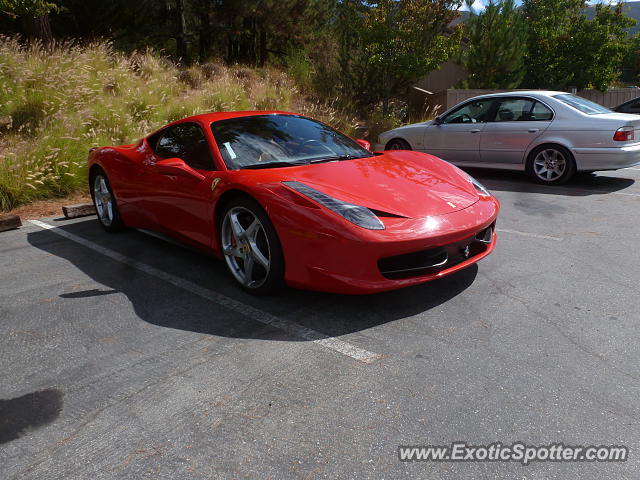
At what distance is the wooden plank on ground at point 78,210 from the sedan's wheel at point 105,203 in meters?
0.67

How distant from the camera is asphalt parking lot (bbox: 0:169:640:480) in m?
2.25

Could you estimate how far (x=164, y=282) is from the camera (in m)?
4.34

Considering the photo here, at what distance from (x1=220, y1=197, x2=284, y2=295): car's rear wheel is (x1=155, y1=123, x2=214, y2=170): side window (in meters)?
0.55

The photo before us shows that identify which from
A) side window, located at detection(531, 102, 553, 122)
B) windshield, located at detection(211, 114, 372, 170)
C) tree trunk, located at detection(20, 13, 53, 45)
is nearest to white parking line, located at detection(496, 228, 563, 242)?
windshield, located at detection(211, 114, 372, 170)

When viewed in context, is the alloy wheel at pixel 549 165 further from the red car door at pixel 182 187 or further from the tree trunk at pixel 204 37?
the tree trunk at pixel 204 37

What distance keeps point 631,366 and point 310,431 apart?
169 centimetres

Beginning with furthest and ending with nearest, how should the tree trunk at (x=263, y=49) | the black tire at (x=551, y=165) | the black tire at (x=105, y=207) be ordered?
the tree trunk at (x=263, y=49) < the black tire at (x=551, y=165) < the black tire at (x=105, y=207)

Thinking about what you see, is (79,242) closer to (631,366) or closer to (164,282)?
(164,282)

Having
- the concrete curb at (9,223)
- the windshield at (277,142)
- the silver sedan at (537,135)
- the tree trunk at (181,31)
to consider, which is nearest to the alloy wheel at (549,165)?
the silver sedan at (537,135)

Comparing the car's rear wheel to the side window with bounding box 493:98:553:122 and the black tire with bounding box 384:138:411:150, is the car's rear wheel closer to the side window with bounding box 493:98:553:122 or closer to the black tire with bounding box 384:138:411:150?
the side window with bounding box 493:98:553:122

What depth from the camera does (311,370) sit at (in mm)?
2889

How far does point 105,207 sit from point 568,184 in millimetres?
6219

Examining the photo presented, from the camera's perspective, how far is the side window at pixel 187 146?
4.45 meters

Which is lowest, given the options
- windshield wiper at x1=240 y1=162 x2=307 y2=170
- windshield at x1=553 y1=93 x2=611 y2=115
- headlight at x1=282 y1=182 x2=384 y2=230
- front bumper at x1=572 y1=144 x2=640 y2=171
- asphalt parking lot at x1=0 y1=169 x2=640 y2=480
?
asphalt parking lot at x1=0 y1=169 x2=640 y2=480
